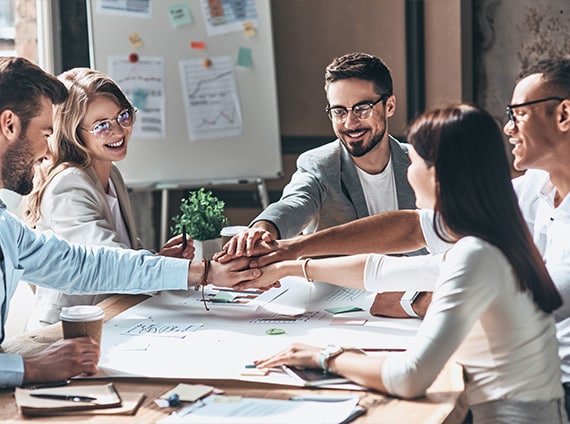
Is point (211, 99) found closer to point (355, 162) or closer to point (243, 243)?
point (355, 162)

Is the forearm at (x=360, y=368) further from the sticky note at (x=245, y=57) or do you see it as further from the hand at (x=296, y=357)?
the sticky note at (x=245, y=57)

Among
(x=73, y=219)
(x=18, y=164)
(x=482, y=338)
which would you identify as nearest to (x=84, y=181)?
(x=73, y=219)

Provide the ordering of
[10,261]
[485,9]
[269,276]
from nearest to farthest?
[10,261] < [269,276] < [485,9]

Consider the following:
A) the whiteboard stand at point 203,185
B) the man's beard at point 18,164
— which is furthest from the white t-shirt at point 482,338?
the whiteboard stand at point 203,185

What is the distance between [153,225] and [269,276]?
2.93m

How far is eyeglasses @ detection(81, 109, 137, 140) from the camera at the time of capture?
2.79 meters

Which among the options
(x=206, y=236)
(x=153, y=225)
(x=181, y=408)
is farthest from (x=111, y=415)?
(x=153, y=225)

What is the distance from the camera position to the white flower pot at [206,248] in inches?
105

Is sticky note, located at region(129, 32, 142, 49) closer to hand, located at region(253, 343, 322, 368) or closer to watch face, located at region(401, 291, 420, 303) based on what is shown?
watch face, located at region(401, 291, 420, 303)

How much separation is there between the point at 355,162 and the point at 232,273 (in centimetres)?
72

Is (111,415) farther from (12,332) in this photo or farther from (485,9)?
(485,9)

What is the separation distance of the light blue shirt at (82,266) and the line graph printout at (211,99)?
2.56 meters

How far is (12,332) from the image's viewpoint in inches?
110

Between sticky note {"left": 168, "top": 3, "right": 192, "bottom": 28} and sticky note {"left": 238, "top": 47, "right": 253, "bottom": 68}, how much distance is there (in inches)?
13.0
